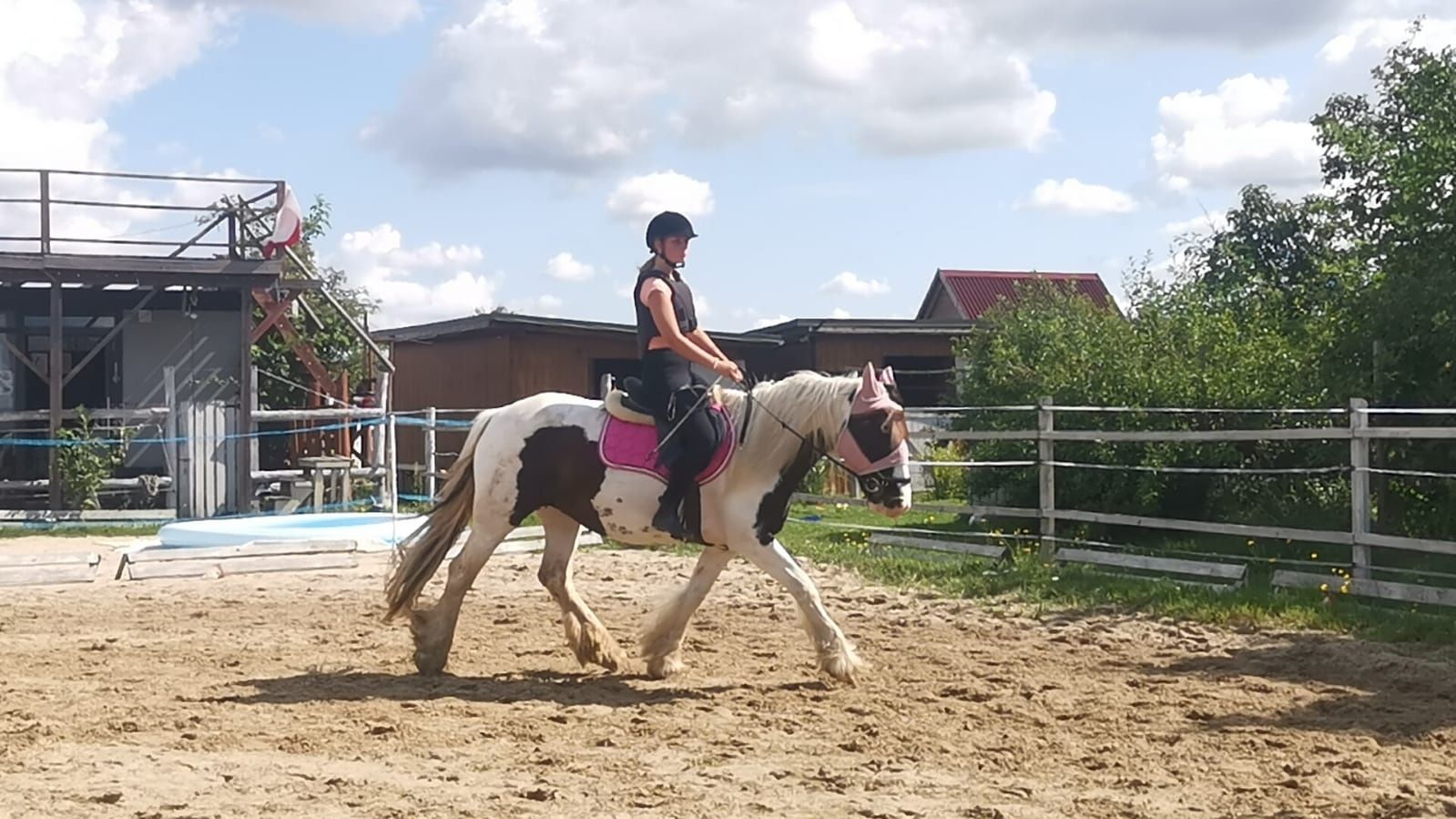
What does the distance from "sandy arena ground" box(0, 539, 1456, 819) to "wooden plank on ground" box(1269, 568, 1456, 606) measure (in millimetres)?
935

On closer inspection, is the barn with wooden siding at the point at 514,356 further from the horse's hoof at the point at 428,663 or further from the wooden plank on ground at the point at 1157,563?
the horse's hoof at the point at 428,663

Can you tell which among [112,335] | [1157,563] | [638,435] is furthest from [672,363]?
[112,335]

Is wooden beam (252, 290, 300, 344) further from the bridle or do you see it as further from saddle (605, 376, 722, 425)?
the bridle

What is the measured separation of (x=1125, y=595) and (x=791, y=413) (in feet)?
12.6

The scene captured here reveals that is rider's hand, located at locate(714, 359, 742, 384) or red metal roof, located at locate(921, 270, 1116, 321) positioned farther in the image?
red metal roof, located at locate(921, 270, 1116, 321)

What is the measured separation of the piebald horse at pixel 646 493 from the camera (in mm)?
6961

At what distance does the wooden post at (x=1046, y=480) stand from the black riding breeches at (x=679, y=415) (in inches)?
207

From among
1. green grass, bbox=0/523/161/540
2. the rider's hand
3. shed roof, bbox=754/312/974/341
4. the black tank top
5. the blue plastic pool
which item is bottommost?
green grass, bbox=0/523/161/540

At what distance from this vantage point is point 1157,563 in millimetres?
10320

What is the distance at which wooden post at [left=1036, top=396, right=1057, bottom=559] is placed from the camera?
11.6 meters

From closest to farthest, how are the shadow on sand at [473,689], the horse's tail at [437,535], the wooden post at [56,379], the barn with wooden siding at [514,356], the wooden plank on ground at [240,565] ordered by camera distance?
the shadow on sand at [473,689] < the horse's tail at [437,535] < the wooden plank on ground at [240,565] < the wooden post at [56,379] < the barn with wooden siding at [514,356]

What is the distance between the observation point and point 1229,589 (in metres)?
Result: 9.65

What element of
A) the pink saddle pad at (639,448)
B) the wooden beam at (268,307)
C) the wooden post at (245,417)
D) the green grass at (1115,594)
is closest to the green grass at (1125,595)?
the green grass at (1115,594)

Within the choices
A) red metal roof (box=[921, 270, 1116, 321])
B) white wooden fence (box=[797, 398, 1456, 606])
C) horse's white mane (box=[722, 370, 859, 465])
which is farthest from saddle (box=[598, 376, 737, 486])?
red metal roof (box=[921, 270, 1116, 321])
